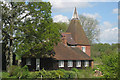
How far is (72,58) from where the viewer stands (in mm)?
35625

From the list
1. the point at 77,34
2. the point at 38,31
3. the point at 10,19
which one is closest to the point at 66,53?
the point at 77,34

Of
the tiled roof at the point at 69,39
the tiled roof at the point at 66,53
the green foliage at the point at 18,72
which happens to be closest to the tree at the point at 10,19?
the green foliage at the point at 18,72

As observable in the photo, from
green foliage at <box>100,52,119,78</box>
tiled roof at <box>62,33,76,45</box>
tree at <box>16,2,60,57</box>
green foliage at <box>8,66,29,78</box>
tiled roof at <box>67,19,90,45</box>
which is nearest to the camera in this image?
green foliage at <box>100,52,119,78</box>

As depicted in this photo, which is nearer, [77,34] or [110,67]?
[110,67]

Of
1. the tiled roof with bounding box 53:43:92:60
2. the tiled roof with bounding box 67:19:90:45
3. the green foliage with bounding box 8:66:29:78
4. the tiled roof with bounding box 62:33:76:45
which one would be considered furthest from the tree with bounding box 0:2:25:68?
the tiled roof with bounding box 67:19:90:45

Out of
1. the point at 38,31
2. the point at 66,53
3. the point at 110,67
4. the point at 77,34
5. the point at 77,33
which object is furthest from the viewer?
the point at 77,33

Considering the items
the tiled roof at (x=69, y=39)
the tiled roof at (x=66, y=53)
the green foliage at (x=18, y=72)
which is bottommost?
the green foliage at (x=18, y=72)

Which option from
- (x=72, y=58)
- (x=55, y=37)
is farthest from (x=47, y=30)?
(x=72, y=58)

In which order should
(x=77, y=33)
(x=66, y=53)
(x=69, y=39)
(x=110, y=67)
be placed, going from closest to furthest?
(x=110, y=67) → (x=66, y=53) → (x=69, y=39) → (x=77, y=33)

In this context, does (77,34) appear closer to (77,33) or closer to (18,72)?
(77,33)

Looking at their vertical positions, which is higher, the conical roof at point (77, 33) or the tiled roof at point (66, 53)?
the conical roof at point (77, 33)

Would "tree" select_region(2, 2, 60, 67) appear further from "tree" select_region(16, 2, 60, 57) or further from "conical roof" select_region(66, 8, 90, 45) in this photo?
"conical roof" select_region(66, 8, 90, 45)

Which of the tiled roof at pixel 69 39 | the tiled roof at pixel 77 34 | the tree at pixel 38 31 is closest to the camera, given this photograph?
the tree at pixel 38 31

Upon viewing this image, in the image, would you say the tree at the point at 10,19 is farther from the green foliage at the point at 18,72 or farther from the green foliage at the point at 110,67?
the green foliage at the point at 110,67
